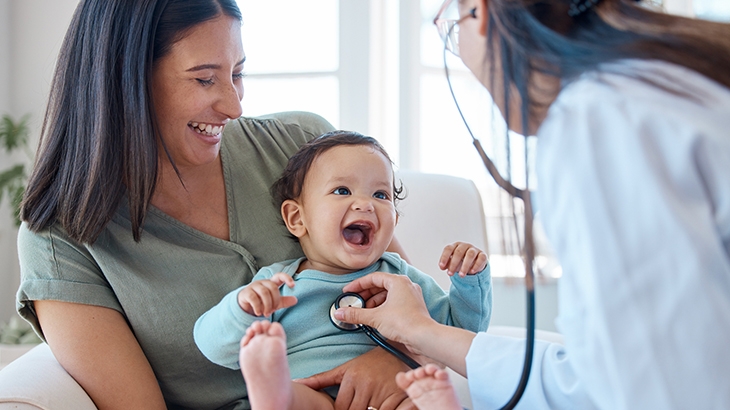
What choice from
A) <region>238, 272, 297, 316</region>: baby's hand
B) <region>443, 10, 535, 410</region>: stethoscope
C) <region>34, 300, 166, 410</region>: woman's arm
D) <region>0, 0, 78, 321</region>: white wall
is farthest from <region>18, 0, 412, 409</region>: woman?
<region>0, 0, 78, 321</region>: white wall

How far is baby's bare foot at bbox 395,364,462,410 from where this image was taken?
0.91m

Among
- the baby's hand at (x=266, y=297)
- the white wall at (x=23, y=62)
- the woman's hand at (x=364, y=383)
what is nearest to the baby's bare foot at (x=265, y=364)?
the baby's hand at (x=266, y=297)

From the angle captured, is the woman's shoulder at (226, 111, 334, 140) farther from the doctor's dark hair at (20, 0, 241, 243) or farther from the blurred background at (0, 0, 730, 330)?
the blurred background at (0, 0, 730, 330)

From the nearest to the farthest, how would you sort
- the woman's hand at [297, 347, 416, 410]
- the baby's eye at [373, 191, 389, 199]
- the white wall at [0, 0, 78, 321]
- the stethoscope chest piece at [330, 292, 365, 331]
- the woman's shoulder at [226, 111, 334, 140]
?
the woman's hand at [297, 347, 416, 410] → the stethoscope chest piece at [330, 292, 365, 331] → the baby's eye at [373, 191, 389, 199] → the woman's shoulder at [226, 111, 334, 140] → the white wall at [0, 0, 78, 321]

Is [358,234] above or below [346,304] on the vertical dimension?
above

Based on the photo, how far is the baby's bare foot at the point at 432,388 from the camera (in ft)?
3.00

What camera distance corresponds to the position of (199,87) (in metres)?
1.32

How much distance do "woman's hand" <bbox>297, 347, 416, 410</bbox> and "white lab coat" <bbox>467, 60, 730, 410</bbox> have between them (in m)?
0.54

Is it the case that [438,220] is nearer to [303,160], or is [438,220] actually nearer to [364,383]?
[303,160]

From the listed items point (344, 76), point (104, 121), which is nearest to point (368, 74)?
point (344, 76)

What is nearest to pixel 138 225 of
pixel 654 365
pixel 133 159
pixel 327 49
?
pixel 133 159

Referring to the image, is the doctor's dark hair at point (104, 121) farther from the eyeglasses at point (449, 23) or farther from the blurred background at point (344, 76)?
the blurred background at point (344, 76)

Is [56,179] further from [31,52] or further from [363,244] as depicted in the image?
[31,52]

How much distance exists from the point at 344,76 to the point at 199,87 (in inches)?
80.2
